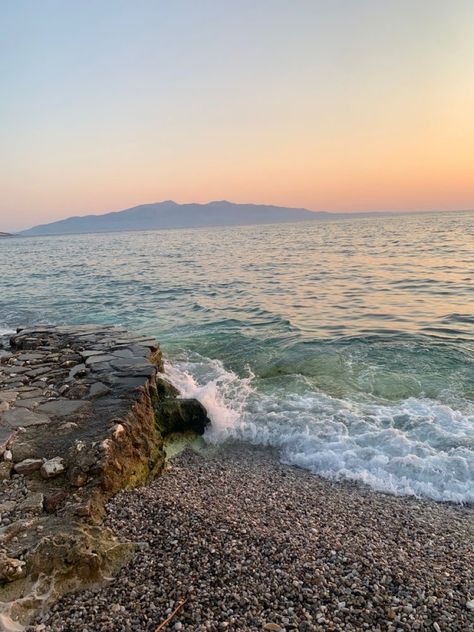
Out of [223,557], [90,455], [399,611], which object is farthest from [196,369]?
[399,611]

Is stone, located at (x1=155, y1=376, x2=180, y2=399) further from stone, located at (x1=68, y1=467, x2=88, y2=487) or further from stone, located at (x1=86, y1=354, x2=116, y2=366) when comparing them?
stone, located at (x1=68, y1=467, x2=88, y2=487)

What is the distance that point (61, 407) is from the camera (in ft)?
20.4

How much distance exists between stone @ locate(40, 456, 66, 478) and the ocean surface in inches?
120

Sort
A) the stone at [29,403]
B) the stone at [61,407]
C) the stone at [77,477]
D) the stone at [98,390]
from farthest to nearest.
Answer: the stone at [98,390] < the stone at [29,403] < the stone at [61,407] < the stone at [77,477]

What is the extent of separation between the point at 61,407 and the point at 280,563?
3708 millimetres

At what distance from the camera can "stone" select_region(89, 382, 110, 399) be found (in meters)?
6.58

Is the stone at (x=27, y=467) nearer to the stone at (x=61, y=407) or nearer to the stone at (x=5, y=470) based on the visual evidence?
the stone at (x=5, y=470)

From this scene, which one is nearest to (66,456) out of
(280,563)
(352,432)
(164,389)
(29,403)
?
(29,403)

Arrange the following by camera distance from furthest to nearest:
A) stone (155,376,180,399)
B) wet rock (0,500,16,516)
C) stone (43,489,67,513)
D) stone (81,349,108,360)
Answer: stone (81,349,108,360) → stone (155,376,180,399) → stone (43,489,67,513) → wet rock (0,500,16,516)

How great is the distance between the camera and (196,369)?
10.2 m

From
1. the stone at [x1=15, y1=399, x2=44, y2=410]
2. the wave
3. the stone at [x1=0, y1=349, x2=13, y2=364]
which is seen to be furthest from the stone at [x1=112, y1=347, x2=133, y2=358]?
the stone at [x1=15, y1=399, x2=44, y2=410]

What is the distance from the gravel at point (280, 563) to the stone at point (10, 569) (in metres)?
0.42

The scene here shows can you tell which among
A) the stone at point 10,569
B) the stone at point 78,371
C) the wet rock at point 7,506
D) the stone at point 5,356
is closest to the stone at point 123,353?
the stone at point 78,371

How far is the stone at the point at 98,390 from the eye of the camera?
658 cm
